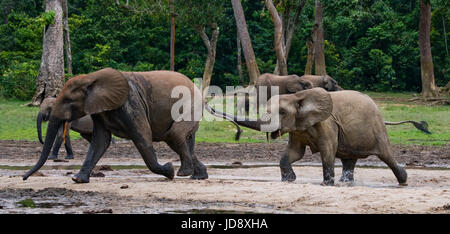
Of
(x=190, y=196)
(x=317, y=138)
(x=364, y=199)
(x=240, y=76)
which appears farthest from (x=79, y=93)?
(x=240, y=76)

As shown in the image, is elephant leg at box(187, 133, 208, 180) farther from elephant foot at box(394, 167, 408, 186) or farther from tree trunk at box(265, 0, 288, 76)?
tree trunk at box(265, 0, 288, 76)

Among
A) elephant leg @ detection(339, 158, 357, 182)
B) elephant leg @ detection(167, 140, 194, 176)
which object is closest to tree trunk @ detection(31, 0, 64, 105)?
elephant leg @ detection(167, 140, 194, 176)

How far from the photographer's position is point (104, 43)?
140 ft

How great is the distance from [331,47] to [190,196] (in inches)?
1304

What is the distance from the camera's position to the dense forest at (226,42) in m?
40.8

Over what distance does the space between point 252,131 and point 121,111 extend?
12.5 metres

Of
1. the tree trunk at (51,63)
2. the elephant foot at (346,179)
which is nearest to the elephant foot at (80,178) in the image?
the elephant foot at (346,179)

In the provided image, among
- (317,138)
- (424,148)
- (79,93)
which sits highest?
Answer: (79,93)

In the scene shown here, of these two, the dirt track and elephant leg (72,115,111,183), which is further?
elephant leg (72,115,111,183)

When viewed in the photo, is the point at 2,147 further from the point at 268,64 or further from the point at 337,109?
the point at 268,64

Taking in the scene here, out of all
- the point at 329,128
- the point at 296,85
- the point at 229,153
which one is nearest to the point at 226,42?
the point at 296,85

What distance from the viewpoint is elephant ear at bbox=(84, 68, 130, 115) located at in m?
12.2

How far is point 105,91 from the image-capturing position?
40.2 ft

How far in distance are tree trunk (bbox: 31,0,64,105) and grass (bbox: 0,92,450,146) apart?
1022mm
